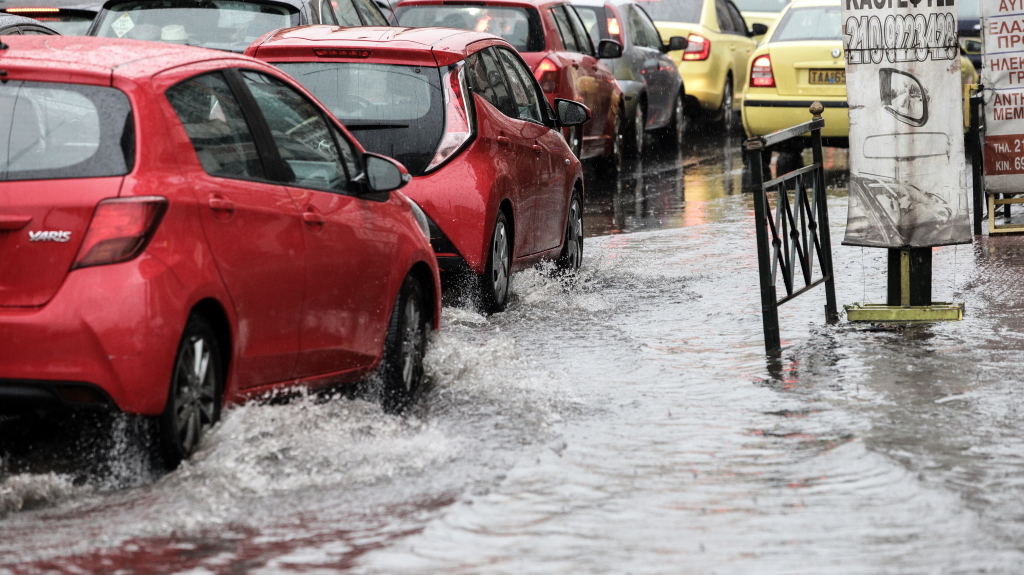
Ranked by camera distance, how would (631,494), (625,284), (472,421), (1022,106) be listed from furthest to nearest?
(1022,106) < (625,284) < (472,421) < (631,494)

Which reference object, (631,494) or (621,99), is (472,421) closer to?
(631,494)

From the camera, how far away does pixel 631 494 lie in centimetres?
517

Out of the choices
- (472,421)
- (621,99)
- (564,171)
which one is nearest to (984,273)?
(564,171)

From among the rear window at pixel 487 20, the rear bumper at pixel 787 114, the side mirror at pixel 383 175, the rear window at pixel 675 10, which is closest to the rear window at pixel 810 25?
the rear bumper at pixel 787 114

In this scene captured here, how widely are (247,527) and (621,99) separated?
12938 mm

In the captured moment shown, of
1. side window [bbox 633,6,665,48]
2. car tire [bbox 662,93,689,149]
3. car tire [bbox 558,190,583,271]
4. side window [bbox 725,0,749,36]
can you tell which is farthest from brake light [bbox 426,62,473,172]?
side window [bbox 725,0,749,36]

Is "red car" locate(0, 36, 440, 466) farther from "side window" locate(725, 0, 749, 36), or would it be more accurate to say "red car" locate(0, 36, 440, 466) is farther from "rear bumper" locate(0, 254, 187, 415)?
"side window" locate(725, 0, 749, 36)

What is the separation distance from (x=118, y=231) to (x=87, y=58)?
0.81 metres

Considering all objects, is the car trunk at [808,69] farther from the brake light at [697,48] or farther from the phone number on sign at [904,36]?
the phone number on sign at [904,36]

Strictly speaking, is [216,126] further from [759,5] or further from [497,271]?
[759,5]

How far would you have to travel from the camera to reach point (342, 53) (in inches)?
342

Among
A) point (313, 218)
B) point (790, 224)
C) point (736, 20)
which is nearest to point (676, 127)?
point (736, 20)

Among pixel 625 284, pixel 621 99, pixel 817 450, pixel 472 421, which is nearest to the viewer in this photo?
pixel 817 450

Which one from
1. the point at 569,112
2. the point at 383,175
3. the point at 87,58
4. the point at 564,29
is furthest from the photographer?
the point at 564,29
